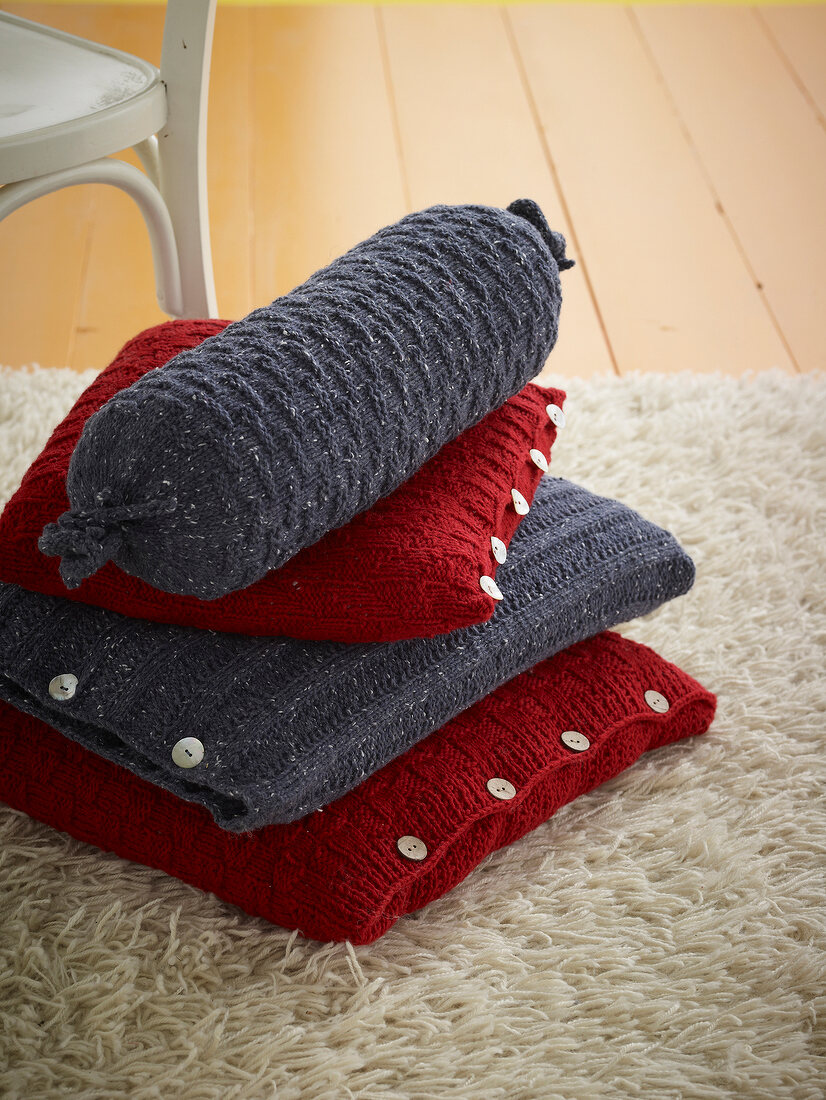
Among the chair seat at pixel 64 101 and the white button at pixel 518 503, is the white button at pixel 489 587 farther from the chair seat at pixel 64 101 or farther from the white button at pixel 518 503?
the chair seat at pixel 64 101

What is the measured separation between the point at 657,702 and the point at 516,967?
0.82ft

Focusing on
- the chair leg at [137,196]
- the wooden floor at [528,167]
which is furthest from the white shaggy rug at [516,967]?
the wooden floor at [528,167]

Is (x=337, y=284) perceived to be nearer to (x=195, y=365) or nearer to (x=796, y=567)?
(x=195, y=365)

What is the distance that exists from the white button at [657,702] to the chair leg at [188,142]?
25.2 inches

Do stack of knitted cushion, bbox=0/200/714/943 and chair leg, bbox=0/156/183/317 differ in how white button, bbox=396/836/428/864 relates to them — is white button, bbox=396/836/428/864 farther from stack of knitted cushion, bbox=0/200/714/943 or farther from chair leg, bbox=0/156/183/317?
chair leg, bbox=0/156/183/317

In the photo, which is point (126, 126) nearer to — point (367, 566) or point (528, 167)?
point (367, 566)

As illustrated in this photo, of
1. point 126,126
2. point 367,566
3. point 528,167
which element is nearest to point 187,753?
point 367,566

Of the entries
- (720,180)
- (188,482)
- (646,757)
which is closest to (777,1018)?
(646,757)

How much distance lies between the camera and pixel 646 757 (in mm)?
912

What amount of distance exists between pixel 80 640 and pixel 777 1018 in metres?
0.53

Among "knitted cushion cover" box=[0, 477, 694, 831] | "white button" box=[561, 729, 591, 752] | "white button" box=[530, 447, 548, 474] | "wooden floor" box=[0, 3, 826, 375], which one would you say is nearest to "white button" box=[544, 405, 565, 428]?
"white button" box=[530, 447, 548, 474]

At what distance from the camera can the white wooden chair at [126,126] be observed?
2.88 feet

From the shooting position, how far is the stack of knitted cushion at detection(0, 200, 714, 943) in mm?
627

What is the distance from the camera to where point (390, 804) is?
0.75 m
